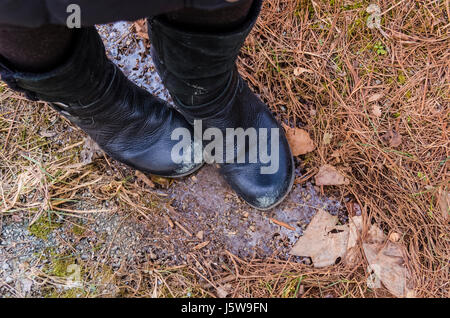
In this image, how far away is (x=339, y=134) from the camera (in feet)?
4.58

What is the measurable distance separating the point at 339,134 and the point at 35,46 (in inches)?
42.9

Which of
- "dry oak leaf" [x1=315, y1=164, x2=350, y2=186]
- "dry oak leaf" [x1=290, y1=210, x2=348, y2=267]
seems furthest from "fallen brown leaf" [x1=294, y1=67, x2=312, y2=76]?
"dry oak leaf" [x1=290, y1=210, x2=348, y2=267]

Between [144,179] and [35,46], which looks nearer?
[35,46]

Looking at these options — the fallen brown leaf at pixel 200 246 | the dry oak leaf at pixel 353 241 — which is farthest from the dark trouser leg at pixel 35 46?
the dry oak leaf at pixel 353 241

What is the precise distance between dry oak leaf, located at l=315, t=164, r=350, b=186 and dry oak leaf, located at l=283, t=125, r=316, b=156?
0.33ft

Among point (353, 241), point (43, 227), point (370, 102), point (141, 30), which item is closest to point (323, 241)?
point (353, 241)

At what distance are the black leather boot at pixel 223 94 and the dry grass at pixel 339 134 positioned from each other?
184 mm

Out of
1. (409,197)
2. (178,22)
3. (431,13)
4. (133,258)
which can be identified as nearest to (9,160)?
(133,258)

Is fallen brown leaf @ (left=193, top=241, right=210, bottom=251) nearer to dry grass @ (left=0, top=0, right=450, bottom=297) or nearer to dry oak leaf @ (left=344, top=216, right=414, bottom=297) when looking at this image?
dry grass @ (left=0, top=0, right=450, bottom=297)

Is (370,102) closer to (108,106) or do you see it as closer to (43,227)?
(108,106)

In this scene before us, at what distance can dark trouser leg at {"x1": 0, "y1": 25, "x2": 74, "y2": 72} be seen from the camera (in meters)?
0.70

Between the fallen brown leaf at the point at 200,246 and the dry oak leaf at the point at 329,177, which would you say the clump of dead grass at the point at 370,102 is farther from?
the fallen brown leaf at the point at 200,246
